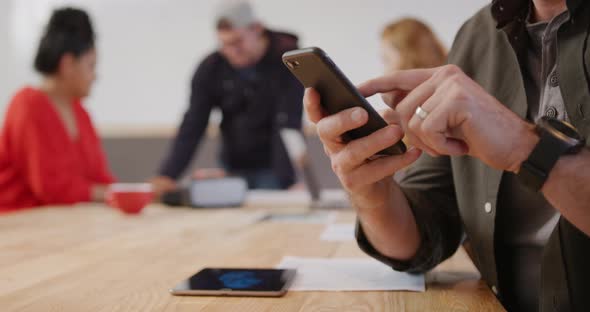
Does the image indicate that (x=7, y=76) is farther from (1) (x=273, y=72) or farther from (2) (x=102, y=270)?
(2) (x=102, y=270)

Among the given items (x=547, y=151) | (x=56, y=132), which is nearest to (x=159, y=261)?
(x=547, y=151)

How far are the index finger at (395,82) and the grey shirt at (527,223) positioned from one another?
0.79 ft

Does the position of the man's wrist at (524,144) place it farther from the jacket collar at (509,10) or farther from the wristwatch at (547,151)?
the jacket collar at (509,10)

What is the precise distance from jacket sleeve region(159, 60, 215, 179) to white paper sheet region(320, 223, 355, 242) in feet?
5.29

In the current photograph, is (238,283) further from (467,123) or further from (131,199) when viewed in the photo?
(131,199)

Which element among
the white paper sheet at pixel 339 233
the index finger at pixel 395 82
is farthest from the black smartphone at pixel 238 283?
the white paper sheet at pixel 339 233

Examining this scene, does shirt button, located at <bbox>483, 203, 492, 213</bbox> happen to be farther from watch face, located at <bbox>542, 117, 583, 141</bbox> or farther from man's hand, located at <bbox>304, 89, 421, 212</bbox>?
watch face, located at <bbox>542, 117, 583, 141</bbox>

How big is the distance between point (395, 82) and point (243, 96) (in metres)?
2.45

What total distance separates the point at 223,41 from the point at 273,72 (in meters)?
0.31

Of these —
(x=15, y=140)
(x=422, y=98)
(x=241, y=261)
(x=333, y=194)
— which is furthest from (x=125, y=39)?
(x=422, y=98)

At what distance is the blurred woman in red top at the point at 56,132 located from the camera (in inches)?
90.9

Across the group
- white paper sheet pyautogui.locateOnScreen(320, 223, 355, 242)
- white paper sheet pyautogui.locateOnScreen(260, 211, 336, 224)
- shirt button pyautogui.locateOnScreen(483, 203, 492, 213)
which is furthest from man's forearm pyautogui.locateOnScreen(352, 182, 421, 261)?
white paper sheet pyautogui.locateOnScreen(260, 211, 336, 224)

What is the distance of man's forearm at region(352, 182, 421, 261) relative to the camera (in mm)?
990

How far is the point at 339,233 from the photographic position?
1.48 metres
